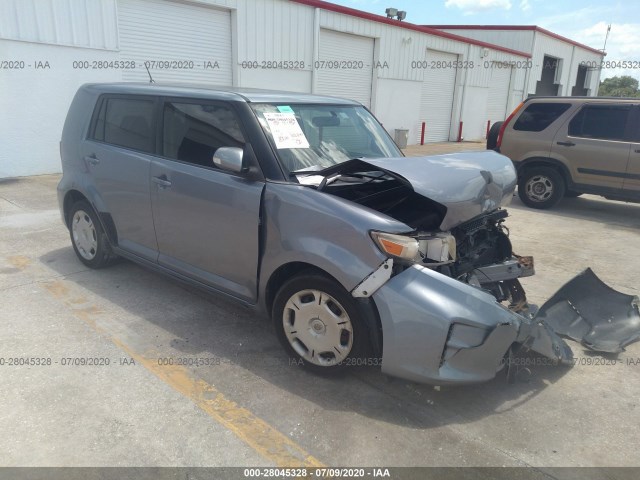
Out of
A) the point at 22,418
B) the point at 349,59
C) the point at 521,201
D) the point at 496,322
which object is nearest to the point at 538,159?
the point at 521,201

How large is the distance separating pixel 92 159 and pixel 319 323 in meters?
2.94

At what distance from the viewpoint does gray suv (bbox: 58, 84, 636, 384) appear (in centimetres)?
284

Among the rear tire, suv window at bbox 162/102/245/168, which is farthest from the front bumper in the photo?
the rear tire

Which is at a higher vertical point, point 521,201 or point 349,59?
point 349,59

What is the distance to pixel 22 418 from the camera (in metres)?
2.81

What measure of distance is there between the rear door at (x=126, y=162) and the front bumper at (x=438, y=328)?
2346 mm

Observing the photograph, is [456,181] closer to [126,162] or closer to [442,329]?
[442,329]

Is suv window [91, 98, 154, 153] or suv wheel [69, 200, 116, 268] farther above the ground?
suv window [91, 98, 154, 153]

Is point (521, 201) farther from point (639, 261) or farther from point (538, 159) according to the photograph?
point (639, 261)

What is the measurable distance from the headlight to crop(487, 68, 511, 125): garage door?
81.9 ft

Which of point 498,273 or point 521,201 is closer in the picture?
point 498,273

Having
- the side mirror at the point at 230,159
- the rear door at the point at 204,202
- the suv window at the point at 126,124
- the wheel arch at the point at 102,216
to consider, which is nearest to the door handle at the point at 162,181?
the rear door at the point at 204,202

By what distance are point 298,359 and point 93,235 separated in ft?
9.10

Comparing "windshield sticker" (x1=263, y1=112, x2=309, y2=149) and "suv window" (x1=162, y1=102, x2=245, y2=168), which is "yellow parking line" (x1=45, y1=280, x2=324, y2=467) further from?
"windshield sticker" (x1=263, y1=112, x2=309, y2=149)
